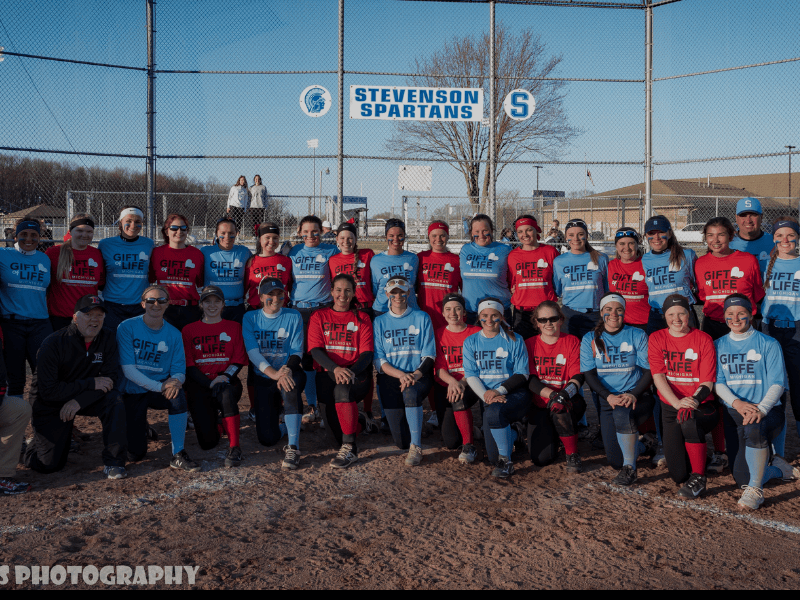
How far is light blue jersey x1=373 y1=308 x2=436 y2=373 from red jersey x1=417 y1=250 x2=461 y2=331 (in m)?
0.75

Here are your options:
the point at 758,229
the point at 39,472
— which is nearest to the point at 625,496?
the point at 758,229

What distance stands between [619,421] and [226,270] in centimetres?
389

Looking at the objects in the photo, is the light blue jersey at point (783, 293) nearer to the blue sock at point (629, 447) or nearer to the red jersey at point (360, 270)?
the blue sock at point (629, 447)

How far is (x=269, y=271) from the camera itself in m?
6.22

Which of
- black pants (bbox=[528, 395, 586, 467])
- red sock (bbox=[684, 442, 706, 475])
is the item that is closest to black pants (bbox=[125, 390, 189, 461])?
black pants (bbox=[528, 395, 586, 467])

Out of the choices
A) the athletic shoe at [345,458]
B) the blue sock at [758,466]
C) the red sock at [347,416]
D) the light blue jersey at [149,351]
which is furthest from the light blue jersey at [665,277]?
the light blue jersey at [149,351]

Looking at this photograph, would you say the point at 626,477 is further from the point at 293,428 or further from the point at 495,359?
the point at 293,428

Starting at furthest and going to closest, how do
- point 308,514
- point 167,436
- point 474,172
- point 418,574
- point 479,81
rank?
1. point 474,172
2. point 479,81
3. point 167,436
4. point 308,514
5. point 418,574

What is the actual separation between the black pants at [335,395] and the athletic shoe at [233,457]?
2.72 feet

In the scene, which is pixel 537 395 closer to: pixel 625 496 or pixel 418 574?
pixel 625 496

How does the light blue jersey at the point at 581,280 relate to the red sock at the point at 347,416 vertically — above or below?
above

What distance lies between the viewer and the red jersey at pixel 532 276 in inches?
240

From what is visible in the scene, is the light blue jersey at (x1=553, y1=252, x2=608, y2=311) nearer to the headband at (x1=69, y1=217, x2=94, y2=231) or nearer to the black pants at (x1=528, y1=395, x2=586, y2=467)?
the black pants at (x1=528, y1=395, x2=586, y2=467)

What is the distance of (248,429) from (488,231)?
3.07m
